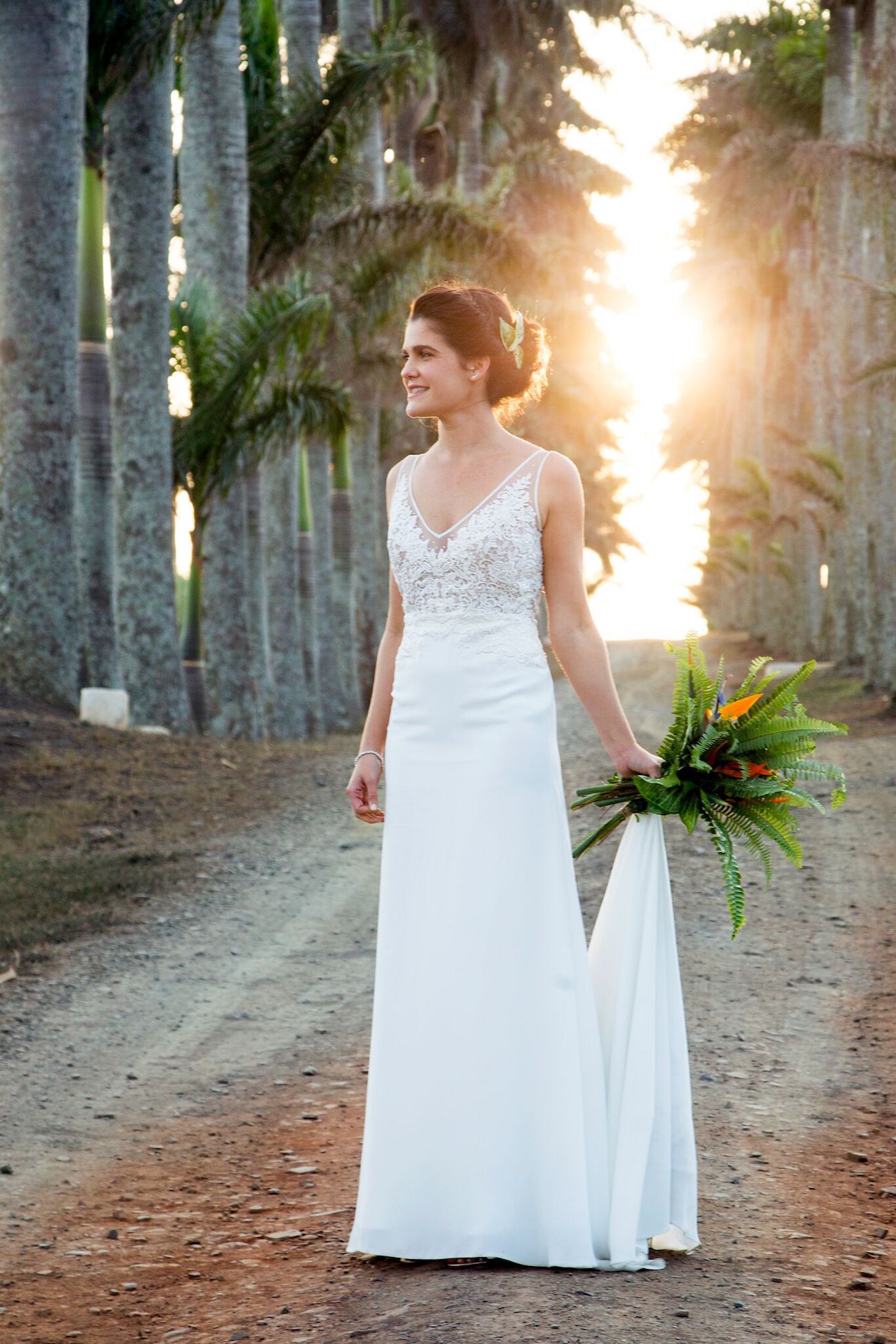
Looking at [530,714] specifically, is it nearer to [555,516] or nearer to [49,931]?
[555,516]

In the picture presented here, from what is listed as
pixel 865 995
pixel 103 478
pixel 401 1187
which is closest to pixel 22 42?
pixel 103 478

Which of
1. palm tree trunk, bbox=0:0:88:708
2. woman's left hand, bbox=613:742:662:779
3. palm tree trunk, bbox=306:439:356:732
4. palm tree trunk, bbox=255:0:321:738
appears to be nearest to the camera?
woman's left hand, bbox=613:742:662:779

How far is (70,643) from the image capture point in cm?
1213

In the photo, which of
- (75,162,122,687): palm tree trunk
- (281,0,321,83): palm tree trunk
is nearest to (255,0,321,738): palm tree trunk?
(281,0,321,83): palm tree trunk

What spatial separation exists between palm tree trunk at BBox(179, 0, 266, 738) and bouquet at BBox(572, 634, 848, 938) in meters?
12.6

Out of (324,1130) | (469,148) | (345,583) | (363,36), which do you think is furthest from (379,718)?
(469,148)

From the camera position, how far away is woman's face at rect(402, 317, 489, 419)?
12.2ft

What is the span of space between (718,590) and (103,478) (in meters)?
51.8

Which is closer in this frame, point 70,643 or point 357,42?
point 70,643

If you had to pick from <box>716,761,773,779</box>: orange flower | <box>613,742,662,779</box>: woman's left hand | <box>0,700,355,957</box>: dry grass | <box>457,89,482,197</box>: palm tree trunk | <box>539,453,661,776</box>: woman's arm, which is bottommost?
<box>0,700,355,957</box>: dry grass

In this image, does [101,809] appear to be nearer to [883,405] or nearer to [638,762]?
[638,762]

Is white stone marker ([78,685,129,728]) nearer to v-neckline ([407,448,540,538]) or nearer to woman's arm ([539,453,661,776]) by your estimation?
v-neckline ([407,448,540,538])

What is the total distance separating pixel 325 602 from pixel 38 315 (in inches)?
480

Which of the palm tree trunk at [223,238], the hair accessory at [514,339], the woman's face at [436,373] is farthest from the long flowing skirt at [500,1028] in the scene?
the palm tree trunk at [223,238]
